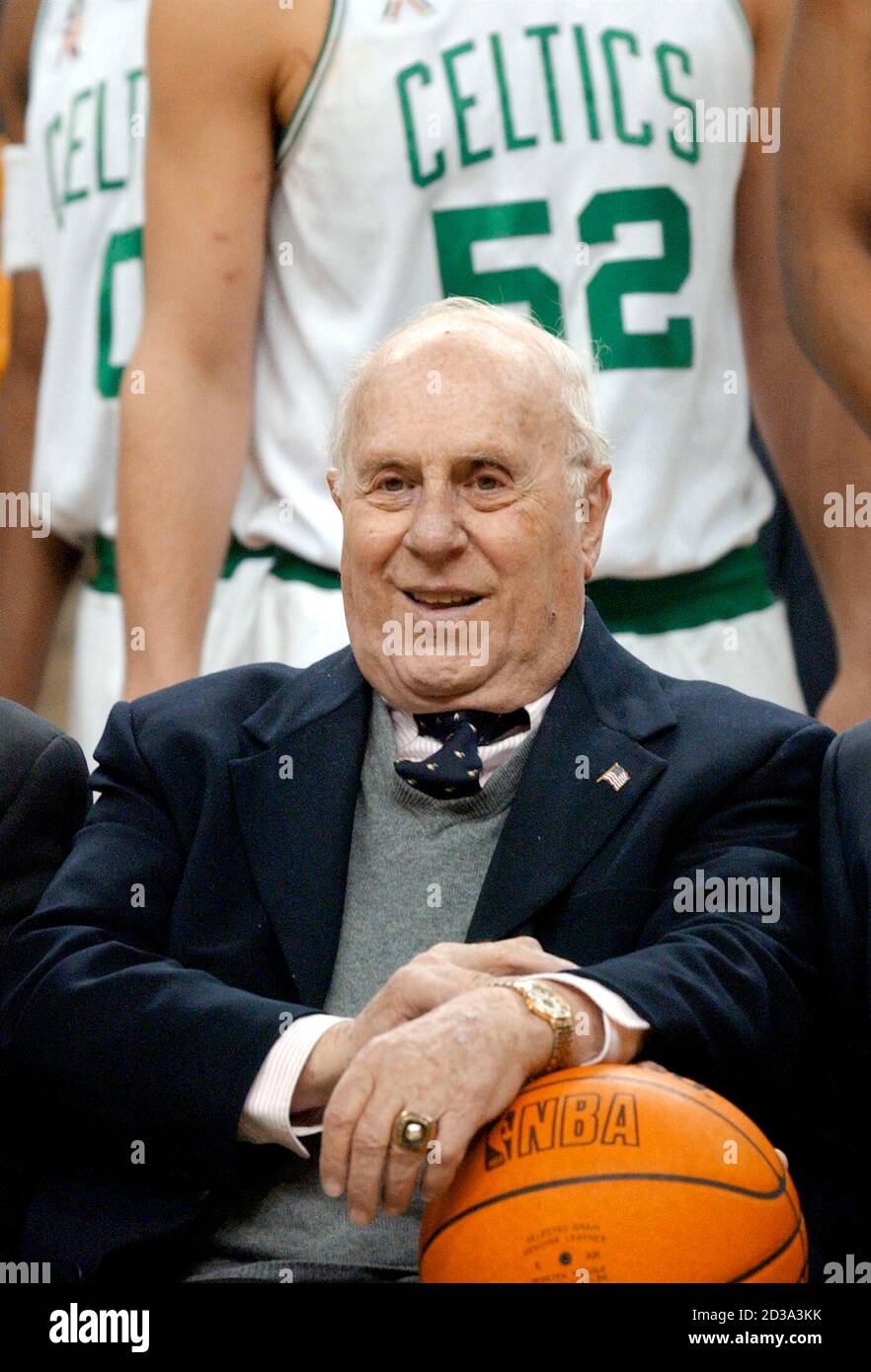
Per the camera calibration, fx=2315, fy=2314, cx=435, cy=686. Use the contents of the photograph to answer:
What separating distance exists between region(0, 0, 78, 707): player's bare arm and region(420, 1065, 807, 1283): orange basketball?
2.07 meters

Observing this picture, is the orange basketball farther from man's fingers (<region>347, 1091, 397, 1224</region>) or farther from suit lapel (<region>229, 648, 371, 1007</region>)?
suit lapel (<region>229, 648, 371, 1007</region>)

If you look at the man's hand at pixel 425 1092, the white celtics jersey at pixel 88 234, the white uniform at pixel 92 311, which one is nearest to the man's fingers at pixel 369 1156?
the man's hand at pixel 425 1092

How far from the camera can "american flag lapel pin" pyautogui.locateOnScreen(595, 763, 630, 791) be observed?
2.33 meters

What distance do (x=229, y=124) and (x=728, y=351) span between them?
0.82 meters

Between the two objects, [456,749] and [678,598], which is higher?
[678,598]

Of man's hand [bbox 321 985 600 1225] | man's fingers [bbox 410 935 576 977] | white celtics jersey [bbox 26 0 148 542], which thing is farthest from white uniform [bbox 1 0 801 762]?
man's hand [bbox 321 985 600 1225]

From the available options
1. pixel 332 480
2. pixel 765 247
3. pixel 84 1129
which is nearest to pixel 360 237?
pixel 765 247

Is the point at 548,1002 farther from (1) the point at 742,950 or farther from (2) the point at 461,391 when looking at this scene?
(2) the point at 461,391

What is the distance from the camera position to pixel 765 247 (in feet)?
11.5

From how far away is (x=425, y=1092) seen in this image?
1.96m

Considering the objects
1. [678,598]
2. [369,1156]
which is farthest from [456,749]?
[678,598]

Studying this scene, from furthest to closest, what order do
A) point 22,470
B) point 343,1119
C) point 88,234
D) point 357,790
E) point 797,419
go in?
point 22,470 → point 88,234 → point 797,419 → point 357,790 → point 343,1119

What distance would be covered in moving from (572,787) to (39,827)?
22.1 inches

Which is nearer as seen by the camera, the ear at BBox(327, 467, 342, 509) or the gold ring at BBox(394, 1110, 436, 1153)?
the gold ring at BBox(394, 1110, 436, 1153)
